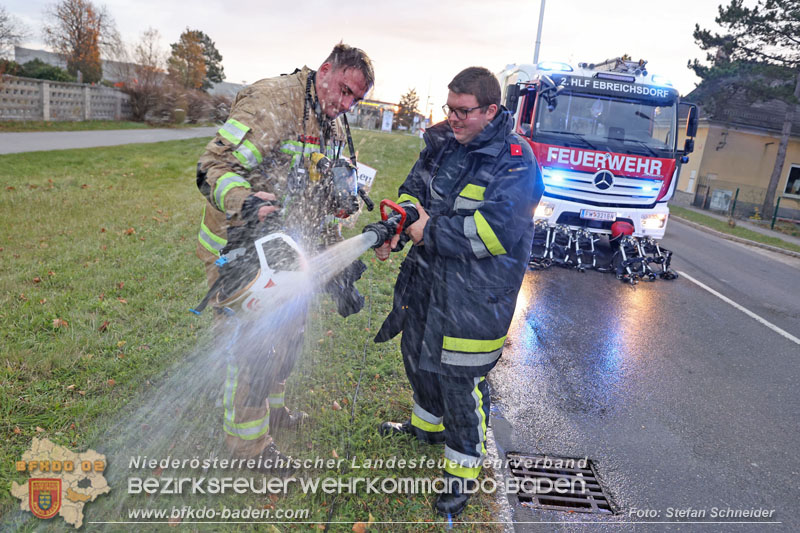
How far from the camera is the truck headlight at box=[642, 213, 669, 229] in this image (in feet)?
30.7

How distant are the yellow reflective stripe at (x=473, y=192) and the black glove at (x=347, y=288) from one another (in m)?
0.88

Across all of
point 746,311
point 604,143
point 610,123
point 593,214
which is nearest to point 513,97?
point 610,123

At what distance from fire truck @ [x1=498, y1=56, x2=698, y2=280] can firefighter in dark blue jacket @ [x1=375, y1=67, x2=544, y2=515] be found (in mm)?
6328

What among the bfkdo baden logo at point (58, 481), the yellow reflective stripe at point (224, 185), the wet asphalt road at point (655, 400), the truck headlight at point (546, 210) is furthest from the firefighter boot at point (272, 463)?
the truck headlight at point (546, 210)

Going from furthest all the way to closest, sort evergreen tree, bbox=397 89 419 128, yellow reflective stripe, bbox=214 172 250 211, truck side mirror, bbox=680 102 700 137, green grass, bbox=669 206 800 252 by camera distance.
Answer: evergreen tree, bbox=397 89 419 128, green grass, bbox=669 206 800 252, truck side mirror, bbox=680 102 700 137, yellow reflective stripe, bbox=214 172 250 211

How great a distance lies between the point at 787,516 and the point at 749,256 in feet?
42.1

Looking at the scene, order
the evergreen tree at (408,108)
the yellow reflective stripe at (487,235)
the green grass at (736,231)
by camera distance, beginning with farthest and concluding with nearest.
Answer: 1. the evergreen tree at (408,108)
2. the green grass at (736,231)
3. the yellow reflective stripe at (487,235)

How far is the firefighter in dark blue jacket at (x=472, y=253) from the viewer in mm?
2871

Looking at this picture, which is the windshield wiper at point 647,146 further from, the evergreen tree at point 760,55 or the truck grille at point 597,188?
the evergreen tree at point 760,55

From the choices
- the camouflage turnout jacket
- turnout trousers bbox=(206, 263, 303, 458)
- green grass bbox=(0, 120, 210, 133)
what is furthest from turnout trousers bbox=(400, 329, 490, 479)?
green grass bbox=(0, 120, 210, 133)

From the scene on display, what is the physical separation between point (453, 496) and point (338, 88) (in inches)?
98.0

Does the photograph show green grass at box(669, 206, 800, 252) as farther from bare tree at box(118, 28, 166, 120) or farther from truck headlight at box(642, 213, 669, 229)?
bare tree at box(118, 28, 166, 120)

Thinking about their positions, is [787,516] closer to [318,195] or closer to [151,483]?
[318,195]

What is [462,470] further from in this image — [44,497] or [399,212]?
[44,497]
